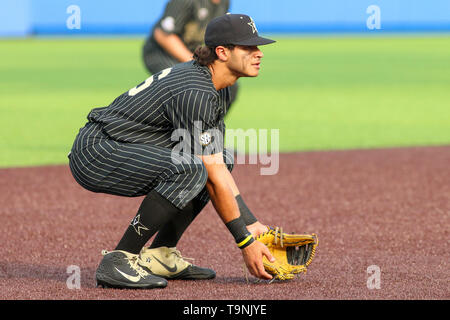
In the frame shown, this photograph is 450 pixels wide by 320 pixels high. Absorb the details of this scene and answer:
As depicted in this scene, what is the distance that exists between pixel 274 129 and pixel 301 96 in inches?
186

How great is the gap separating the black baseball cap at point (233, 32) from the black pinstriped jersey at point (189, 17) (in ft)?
12.7

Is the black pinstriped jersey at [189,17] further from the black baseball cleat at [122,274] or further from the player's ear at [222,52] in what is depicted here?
the black baseball cleat at [122,274]

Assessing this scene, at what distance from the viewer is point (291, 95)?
1700cm

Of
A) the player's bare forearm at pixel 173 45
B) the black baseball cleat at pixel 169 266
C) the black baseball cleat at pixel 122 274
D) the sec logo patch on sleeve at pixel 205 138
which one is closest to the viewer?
the sec logo patch on sleeve at pixel 205 138

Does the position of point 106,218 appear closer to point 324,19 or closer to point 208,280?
point 208,280

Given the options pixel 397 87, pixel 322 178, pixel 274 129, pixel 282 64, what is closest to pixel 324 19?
pixel 282 64

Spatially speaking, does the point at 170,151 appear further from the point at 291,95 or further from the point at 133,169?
the point at 291,95

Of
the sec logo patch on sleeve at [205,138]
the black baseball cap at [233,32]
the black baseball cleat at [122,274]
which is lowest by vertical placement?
the black baseball cleat at [122,274]

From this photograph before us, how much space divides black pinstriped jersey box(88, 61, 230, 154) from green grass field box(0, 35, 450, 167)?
5154mm

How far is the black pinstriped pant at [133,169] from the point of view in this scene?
4.35m

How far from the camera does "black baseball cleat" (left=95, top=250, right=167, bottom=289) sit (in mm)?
4430

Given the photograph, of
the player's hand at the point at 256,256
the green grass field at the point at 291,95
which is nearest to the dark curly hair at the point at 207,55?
the player's hand at the point at 256,256

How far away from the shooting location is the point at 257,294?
4.35m

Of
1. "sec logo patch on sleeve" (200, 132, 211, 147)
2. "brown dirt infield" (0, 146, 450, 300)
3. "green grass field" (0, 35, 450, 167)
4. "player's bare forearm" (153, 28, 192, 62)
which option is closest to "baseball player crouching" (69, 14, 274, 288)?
"sec logo patch on sleeve" (200, 132, 211, 147)
